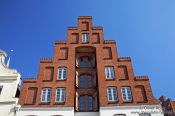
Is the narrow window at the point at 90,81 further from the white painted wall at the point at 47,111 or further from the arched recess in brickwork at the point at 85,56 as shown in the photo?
the white painted wall at the point at 47,111

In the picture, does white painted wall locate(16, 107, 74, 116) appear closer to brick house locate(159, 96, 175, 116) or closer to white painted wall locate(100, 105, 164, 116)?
white painted wall locate(100, 105, 164, 116)

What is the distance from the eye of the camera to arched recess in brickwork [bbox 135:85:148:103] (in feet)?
95.0

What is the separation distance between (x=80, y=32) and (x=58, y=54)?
577 cm

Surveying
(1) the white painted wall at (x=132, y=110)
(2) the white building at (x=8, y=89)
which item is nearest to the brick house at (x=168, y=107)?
(1) the white painted wall at (x=132, y=110)

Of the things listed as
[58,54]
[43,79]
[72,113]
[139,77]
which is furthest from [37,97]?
[139,77]

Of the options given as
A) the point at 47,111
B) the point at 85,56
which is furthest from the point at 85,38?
the point at 47,111

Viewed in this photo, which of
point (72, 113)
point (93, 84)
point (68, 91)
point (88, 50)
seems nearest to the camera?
point (72, 113)

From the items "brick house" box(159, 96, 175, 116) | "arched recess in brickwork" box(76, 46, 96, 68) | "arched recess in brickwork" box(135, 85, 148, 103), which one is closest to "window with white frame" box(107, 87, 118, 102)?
"arched recess in brickwork" box(135, 85, 148, 103)

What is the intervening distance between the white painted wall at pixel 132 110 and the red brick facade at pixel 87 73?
570 millimetres

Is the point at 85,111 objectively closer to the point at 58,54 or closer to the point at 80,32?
the point at 58,54

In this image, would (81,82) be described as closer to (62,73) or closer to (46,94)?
(62,73)

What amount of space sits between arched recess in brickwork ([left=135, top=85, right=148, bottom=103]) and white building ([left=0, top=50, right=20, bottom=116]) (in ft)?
53.9

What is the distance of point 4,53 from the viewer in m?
33.8

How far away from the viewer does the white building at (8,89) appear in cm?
2805
